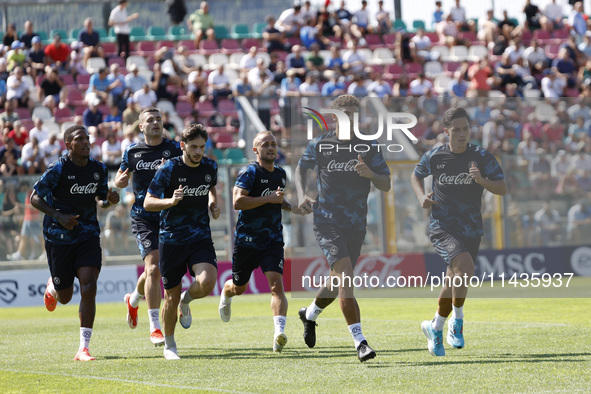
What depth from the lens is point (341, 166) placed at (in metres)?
10.3

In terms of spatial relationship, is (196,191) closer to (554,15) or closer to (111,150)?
(111,150)

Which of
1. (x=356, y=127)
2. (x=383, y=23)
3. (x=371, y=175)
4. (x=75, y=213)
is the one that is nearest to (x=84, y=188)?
(x=75, y=213)

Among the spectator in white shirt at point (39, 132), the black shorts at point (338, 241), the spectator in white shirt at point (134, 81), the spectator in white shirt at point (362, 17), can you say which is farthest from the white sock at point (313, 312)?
the spectator in white shirt at point (362, 17)

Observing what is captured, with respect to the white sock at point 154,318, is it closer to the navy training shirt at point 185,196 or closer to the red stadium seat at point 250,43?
the navy training shirt at point 185,196

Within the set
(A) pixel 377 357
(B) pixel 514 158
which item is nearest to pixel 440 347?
(A) pixel 377 357

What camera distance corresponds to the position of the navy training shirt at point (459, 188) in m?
10.4

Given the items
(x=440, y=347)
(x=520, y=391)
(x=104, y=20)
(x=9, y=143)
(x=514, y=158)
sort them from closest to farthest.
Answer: (x=520, y=391)
(x=440, y=347)
(x=514, y=158)
(x=9, y=143)
(x=104, y=20)

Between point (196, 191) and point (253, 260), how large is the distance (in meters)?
1.27

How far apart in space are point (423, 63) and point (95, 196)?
67.7 ft

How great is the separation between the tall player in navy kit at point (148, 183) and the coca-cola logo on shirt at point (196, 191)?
A: 4.50 feet

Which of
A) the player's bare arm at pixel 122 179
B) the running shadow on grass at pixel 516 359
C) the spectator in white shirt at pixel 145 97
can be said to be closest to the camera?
the running shadow on grass at pixel 516 359

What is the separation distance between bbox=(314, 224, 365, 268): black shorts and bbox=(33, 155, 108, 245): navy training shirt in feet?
8.01

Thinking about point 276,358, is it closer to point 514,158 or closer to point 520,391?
point 520,391

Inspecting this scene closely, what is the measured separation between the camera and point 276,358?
10.4 metres
